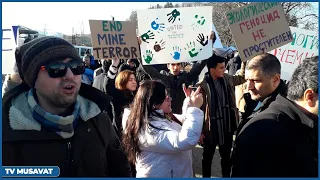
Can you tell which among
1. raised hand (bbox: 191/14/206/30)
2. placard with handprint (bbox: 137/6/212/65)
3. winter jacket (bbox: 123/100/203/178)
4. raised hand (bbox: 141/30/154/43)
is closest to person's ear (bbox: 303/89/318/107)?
winter jacket (bbox: 123/100/203/178)

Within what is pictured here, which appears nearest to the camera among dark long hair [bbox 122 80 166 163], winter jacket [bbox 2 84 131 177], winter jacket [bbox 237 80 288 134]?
winter jacket [bbox 2 84 131 177]

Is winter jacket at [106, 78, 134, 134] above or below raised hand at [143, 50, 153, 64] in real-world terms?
below

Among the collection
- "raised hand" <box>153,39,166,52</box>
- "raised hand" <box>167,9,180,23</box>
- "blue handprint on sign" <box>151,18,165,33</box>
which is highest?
"raised hand" <box>167,9,180,23</box>

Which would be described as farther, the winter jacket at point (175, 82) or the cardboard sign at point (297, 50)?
the cardboard sign at point (297, 50)

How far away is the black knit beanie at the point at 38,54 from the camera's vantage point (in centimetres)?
193

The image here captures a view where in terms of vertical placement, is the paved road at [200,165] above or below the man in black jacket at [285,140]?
below

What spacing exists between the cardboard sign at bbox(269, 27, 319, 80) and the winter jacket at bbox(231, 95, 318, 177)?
9.85 feet

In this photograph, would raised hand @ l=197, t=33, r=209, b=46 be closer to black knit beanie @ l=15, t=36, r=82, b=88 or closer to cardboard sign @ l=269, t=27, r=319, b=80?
cardboard sign @ l=269, t=27, r=319, b=80

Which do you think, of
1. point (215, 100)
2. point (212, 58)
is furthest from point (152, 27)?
point (215, 100)

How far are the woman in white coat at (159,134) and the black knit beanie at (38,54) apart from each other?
0.91 metres

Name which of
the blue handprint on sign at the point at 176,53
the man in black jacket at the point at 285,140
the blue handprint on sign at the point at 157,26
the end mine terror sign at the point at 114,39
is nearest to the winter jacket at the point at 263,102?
the man in black jacket at the point at 285,140

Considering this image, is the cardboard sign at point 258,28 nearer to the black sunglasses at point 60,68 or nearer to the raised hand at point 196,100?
the raised hand at point 196,100

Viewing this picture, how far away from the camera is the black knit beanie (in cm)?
193

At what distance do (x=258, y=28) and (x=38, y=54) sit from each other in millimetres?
3216
